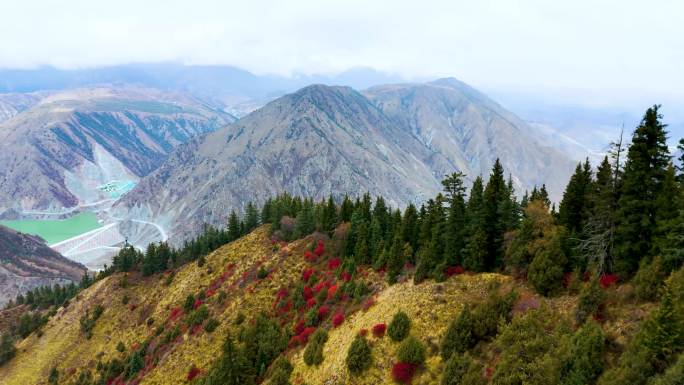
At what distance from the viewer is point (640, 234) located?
121ft

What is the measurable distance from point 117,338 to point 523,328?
272ft

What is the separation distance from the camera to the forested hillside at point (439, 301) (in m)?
29.6

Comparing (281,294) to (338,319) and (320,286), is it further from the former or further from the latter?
(338,319)

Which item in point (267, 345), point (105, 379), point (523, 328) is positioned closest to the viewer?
point (523, 328)

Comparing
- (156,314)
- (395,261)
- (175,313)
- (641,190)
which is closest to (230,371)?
(395,261)

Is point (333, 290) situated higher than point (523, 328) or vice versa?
point (523, 328)

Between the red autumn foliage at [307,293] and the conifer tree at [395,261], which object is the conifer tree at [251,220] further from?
the conifer tree at [395,261]

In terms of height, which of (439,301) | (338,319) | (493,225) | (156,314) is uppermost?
(493,225)

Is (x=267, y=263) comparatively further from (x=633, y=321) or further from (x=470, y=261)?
(x=633, y=321)

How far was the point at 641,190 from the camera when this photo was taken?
3709cm

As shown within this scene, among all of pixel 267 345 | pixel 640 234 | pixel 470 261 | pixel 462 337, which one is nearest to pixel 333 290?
pixel 267 345

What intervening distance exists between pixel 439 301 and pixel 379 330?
6.97 meters

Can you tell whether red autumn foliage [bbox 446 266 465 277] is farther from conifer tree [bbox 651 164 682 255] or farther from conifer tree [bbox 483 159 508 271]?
conifer tree [bbox 651 164 682 255]

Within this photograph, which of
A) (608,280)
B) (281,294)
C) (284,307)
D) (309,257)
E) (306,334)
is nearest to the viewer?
(608,280)
